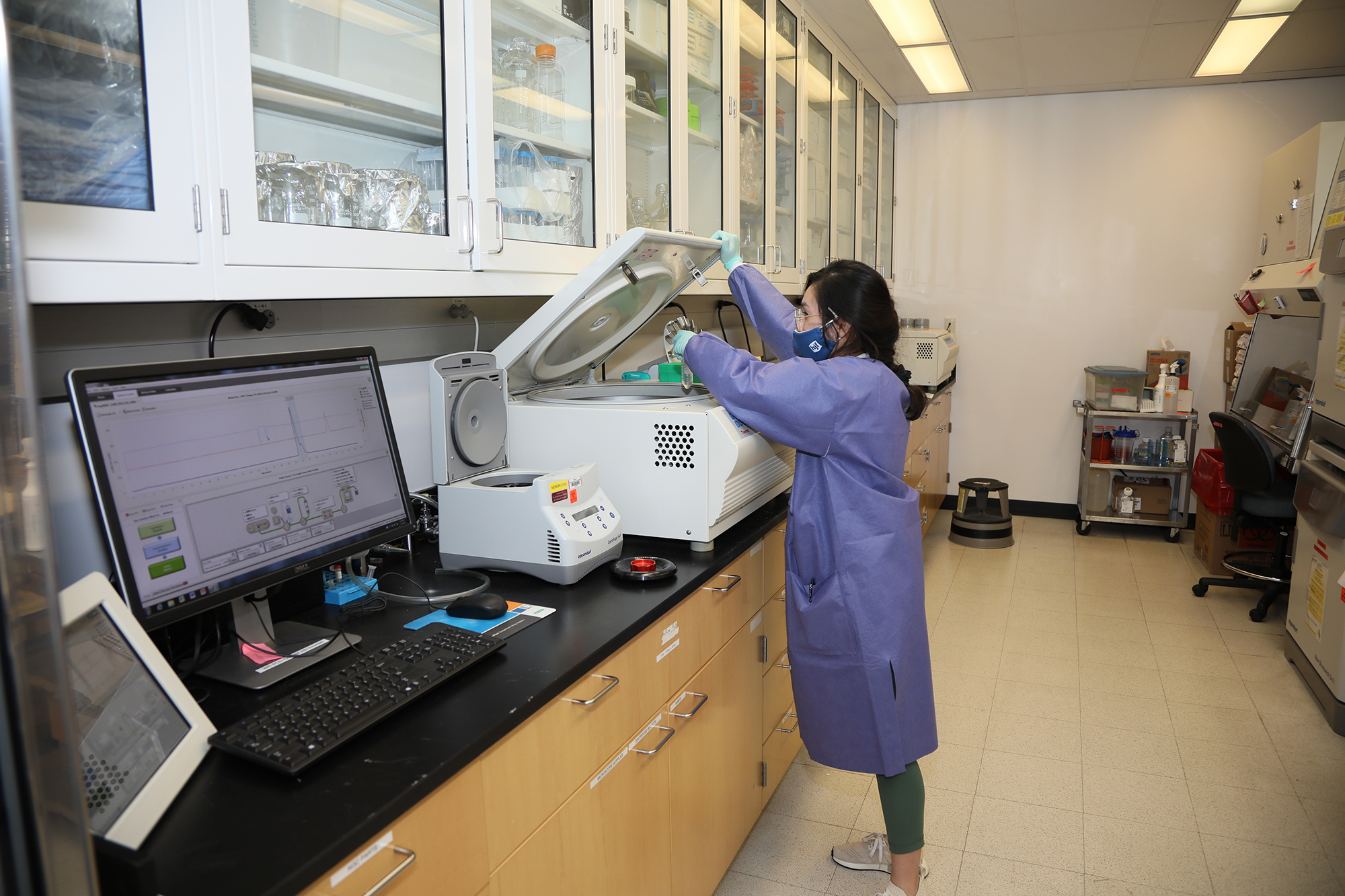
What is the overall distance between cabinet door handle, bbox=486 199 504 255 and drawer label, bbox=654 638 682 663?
2.62ft

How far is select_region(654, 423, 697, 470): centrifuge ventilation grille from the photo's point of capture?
1694 millimetres

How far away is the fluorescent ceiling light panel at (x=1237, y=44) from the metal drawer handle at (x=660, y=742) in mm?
3889

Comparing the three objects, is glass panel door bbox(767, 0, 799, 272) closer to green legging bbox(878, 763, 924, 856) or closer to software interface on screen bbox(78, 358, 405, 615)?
green legging bbox(878, 763, 924, 856)

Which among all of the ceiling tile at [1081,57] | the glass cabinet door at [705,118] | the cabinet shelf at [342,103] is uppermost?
the ceiling tile at [1081,57]

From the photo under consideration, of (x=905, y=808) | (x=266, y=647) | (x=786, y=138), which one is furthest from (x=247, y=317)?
(x=786, y=138)

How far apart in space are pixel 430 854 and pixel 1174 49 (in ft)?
15.4

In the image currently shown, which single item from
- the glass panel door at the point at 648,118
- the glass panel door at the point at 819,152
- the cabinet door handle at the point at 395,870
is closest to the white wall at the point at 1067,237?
the glass panel door at the point at 819,152

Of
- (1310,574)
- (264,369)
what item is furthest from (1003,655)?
(264,369)

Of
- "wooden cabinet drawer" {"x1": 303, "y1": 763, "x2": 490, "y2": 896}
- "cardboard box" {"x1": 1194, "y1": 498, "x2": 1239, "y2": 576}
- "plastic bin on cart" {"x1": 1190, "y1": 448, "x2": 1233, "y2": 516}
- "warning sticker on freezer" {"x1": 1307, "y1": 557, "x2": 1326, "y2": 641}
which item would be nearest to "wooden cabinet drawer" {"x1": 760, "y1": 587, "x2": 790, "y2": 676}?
"wooden cabinet drawer" {"x1": 303, "y1": 763, "x2": 490, "y2": 896}

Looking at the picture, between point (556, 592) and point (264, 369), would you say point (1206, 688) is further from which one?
point (264, 369)

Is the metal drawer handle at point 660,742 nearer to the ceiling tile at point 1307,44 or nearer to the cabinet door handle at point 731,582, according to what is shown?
the cabinet door handle at point 731,582

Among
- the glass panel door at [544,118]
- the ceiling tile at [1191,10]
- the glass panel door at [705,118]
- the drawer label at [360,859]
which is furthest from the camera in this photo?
the ceiling tile at [1191,10]

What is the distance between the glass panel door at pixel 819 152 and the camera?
345cm

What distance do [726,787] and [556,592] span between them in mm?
698
